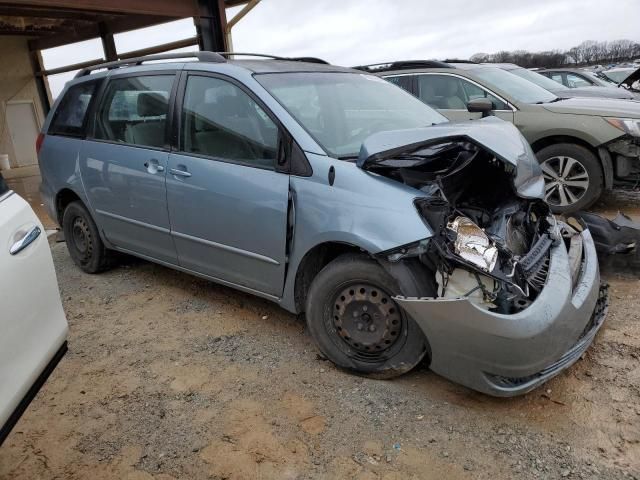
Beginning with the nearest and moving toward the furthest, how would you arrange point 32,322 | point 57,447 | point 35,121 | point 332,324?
point 32,322 < point 57,447 < point 332,324 < point 35,121

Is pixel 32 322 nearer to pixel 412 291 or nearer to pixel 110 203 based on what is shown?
pixel 412 291

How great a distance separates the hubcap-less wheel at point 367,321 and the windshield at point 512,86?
14.2ft

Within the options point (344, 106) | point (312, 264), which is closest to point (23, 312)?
point (312, 264)

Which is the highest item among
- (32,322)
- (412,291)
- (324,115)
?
(324,115)

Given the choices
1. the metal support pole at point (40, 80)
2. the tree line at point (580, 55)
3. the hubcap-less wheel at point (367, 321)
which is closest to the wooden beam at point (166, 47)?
the metal support pole at point (40, 80)

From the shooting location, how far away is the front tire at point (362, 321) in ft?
8.66

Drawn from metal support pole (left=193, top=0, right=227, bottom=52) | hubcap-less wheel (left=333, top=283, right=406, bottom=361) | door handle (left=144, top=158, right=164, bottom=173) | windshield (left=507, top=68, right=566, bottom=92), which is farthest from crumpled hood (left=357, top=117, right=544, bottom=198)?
metal support pole (left=193, top=0, right=227, bottom=52)

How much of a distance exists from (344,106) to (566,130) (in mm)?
3318

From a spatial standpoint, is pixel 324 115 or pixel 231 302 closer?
pixel 324 115

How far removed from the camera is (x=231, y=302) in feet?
12.7

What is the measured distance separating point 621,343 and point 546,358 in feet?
3.33

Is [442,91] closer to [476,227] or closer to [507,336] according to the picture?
[476,227]

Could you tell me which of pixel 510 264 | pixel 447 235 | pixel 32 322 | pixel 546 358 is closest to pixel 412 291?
pixel 447 235

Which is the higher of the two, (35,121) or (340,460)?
(35,121)
